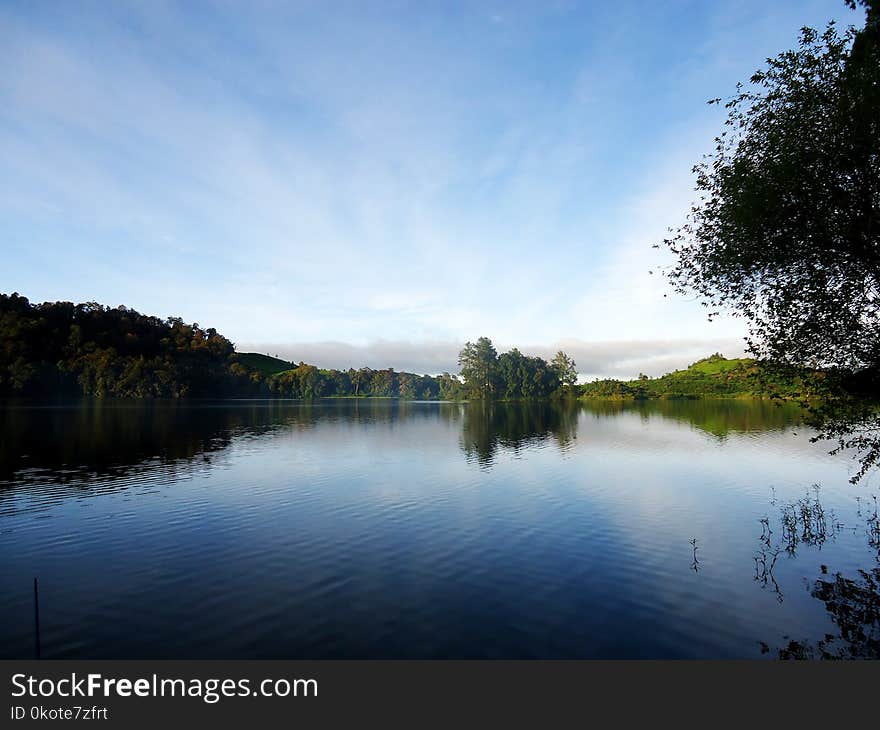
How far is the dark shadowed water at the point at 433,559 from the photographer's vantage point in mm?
14336

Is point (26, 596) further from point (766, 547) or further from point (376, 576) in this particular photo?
point (766, 547)

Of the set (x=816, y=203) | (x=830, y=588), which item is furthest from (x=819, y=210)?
(x=830, y=588)

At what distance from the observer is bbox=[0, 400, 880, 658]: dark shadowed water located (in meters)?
14.3

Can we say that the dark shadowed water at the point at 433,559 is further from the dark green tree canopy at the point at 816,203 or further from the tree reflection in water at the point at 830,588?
the dark green tree canopy at the point at 816,203

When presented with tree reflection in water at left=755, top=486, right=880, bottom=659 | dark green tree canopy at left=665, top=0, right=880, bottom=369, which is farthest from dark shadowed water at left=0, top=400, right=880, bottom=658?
dark green tree canopy at left=665, top=0, right=880, bottom=369

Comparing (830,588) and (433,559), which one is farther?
(433,559)

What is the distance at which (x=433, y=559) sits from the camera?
70.6ft

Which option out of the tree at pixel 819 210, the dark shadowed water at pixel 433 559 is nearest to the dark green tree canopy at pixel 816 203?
the tree at pixel 819 210

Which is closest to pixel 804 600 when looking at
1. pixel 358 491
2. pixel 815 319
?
pixel 815 319

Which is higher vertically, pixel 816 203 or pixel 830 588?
pixel 816 203

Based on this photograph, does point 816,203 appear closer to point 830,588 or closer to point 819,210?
point 819,210

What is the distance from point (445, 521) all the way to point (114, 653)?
17479mm

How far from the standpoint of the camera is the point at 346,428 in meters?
92.6

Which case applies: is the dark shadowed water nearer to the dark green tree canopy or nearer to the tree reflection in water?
the tree reflection in water
